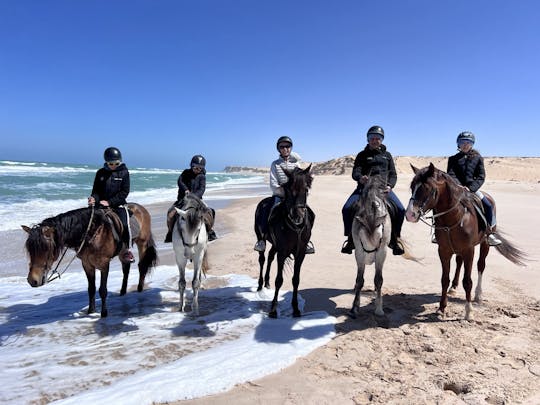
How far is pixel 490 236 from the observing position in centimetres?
608

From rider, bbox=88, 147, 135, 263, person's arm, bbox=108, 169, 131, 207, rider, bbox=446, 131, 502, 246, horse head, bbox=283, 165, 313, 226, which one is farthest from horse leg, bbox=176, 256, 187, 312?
rider, bbox=446, 131, 502, 246

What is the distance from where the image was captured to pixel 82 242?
17.0ft

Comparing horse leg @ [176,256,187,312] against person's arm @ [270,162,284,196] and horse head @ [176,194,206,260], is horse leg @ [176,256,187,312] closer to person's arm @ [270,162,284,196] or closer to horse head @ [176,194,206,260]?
horse head @ [176,194,206,260]

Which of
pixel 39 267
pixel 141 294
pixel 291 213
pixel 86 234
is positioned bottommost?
pixel 141 294

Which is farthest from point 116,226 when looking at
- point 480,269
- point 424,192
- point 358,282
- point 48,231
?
point 480,269

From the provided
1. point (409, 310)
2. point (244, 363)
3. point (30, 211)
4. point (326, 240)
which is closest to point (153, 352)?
point (244, 363)

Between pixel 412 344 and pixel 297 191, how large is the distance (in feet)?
8.43

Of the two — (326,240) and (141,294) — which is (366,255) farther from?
(326,240)

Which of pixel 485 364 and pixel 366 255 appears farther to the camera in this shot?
pixel 366 255

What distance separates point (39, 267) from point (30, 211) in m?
12.8

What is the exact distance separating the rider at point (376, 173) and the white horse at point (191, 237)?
253cm

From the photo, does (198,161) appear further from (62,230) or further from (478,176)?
(478,176)

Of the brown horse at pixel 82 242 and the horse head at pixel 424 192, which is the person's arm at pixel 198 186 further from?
the horse head at pixel 424 192

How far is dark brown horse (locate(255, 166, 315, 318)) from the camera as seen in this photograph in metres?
4.95
